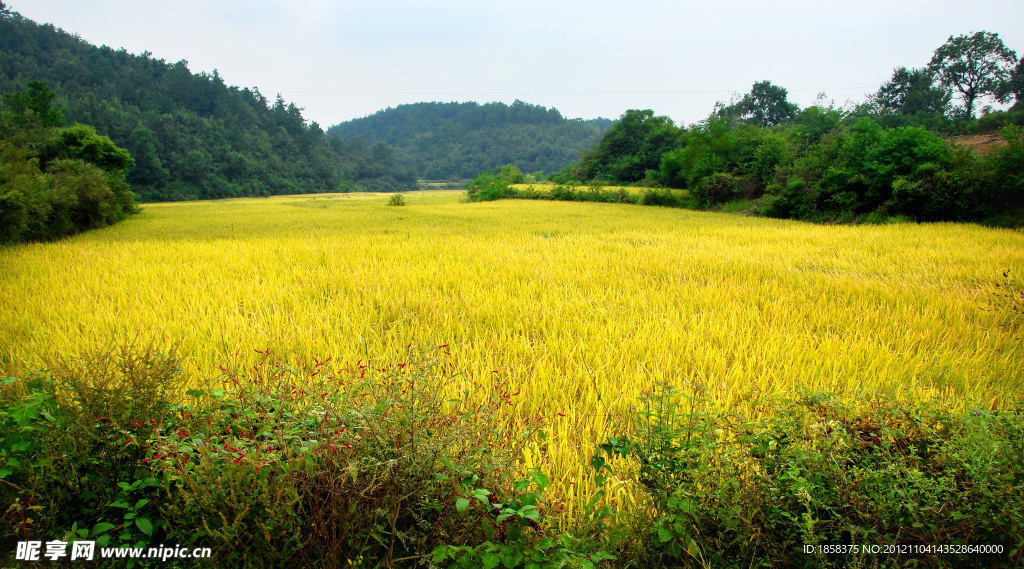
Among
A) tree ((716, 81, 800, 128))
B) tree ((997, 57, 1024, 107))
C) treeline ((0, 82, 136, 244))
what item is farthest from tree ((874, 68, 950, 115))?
treeline ((0, 82, 136, 244))

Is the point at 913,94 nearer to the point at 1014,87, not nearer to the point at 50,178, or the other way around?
the point at 1014,87

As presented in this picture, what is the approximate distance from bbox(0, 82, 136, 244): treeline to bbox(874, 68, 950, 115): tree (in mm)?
43929

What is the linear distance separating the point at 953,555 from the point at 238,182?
63626mm

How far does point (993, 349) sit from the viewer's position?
3.14 metres

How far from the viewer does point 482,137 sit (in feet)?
327

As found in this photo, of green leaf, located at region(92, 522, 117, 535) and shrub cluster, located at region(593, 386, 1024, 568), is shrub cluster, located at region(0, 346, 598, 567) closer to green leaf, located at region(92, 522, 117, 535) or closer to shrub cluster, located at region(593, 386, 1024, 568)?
green leaf, located at region(92, 522, 117, 535)

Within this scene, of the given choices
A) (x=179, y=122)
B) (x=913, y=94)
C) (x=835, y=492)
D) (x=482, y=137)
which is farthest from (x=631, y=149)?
(x=482, y=137)

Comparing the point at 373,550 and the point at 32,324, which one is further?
the point at 32,324

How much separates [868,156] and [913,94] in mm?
28394

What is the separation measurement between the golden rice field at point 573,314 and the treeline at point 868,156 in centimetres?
481

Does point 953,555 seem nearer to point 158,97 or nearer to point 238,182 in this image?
point 238,182

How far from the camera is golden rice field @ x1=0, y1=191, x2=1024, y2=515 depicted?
2.70 m

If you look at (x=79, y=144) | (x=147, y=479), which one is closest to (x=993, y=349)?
(x=147, y=479)

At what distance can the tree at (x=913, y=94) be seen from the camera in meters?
30.3
